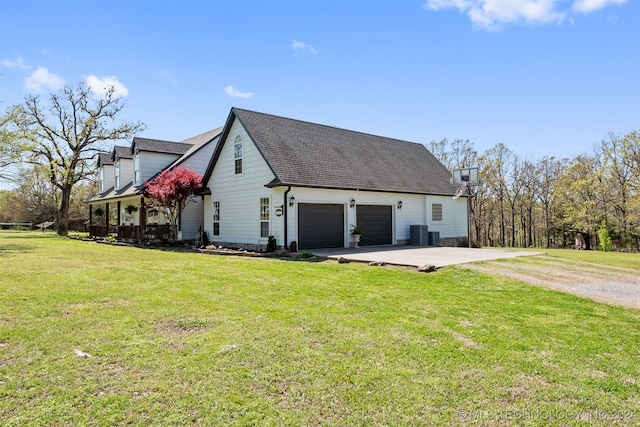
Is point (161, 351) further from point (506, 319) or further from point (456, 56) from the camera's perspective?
point (456, 56)

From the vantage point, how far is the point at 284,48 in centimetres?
1454

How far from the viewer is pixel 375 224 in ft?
59.4

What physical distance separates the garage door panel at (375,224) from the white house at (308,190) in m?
0.05

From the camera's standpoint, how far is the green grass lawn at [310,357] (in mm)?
2896

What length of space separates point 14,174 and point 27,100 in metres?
10.2

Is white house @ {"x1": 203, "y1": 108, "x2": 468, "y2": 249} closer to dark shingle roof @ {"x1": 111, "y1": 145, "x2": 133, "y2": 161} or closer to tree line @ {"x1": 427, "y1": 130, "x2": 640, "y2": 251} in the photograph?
dark shingle roof @ {"x1": 111, "y1": 145, "x2": 133, "y2": 161}

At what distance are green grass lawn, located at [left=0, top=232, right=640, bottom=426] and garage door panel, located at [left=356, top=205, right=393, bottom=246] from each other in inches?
401

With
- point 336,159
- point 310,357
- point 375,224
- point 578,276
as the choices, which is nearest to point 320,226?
point 375,224

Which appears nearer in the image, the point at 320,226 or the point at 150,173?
the point at 320,226

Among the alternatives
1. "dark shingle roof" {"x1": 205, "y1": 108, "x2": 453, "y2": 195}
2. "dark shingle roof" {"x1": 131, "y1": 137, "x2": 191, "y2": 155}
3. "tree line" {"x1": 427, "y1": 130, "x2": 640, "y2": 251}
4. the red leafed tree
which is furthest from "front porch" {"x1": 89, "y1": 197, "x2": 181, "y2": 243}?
"tree line" {"x1": 427, "y1": 130, "x2": 640, "y2": 251}

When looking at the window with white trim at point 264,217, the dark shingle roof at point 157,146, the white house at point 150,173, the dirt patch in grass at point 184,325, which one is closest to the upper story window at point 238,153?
the window with white trim at point 264,217

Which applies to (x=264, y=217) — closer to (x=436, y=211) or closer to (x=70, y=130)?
(x=436, y=211)

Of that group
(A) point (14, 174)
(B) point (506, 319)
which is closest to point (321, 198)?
(B) point (506, 319)

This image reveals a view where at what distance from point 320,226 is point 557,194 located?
87.5 feet
